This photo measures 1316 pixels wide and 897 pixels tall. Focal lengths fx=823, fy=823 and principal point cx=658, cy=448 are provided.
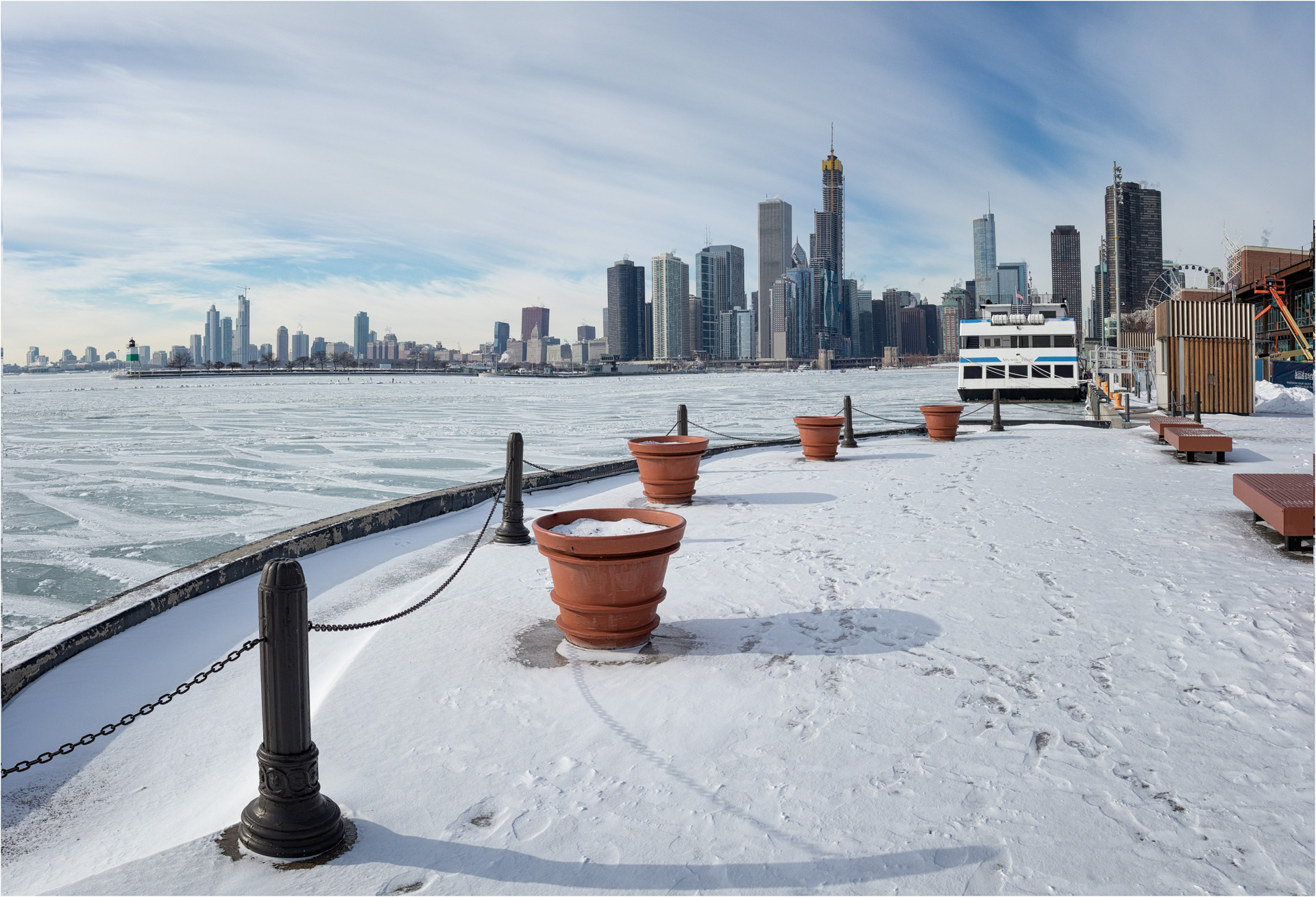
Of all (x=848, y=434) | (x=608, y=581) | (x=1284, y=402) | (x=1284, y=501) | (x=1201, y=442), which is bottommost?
(x=608, y=581)

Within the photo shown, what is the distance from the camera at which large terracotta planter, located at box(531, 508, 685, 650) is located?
16.4 feet

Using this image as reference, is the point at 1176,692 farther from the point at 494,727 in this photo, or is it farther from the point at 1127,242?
the point at 1127,242

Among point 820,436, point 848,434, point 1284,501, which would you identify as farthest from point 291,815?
point 848,434

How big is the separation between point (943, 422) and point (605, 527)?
14.6 m

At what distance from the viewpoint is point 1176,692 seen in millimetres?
4445

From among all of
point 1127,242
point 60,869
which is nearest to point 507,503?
point 60,869

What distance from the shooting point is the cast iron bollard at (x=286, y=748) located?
3180 millimetres

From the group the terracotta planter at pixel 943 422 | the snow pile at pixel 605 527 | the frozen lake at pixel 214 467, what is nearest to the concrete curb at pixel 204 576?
the frozen lake at pixel 214 467

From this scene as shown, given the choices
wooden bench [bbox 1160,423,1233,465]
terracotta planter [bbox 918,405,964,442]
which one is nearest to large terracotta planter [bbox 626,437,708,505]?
wooden bench [bbox 1160,423,1233,465]

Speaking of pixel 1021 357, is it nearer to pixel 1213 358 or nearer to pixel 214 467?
pixel 1213 358

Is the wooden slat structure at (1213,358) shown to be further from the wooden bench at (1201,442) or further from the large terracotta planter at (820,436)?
the large terracotta planter at (820,436)

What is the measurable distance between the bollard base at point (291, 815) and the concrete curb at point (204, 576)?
9.03 feet

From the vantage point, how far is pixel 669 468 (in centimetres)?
1045

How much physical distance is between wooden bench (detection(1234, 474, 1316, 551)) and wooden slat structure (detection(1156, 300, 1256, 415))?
1669 cm
